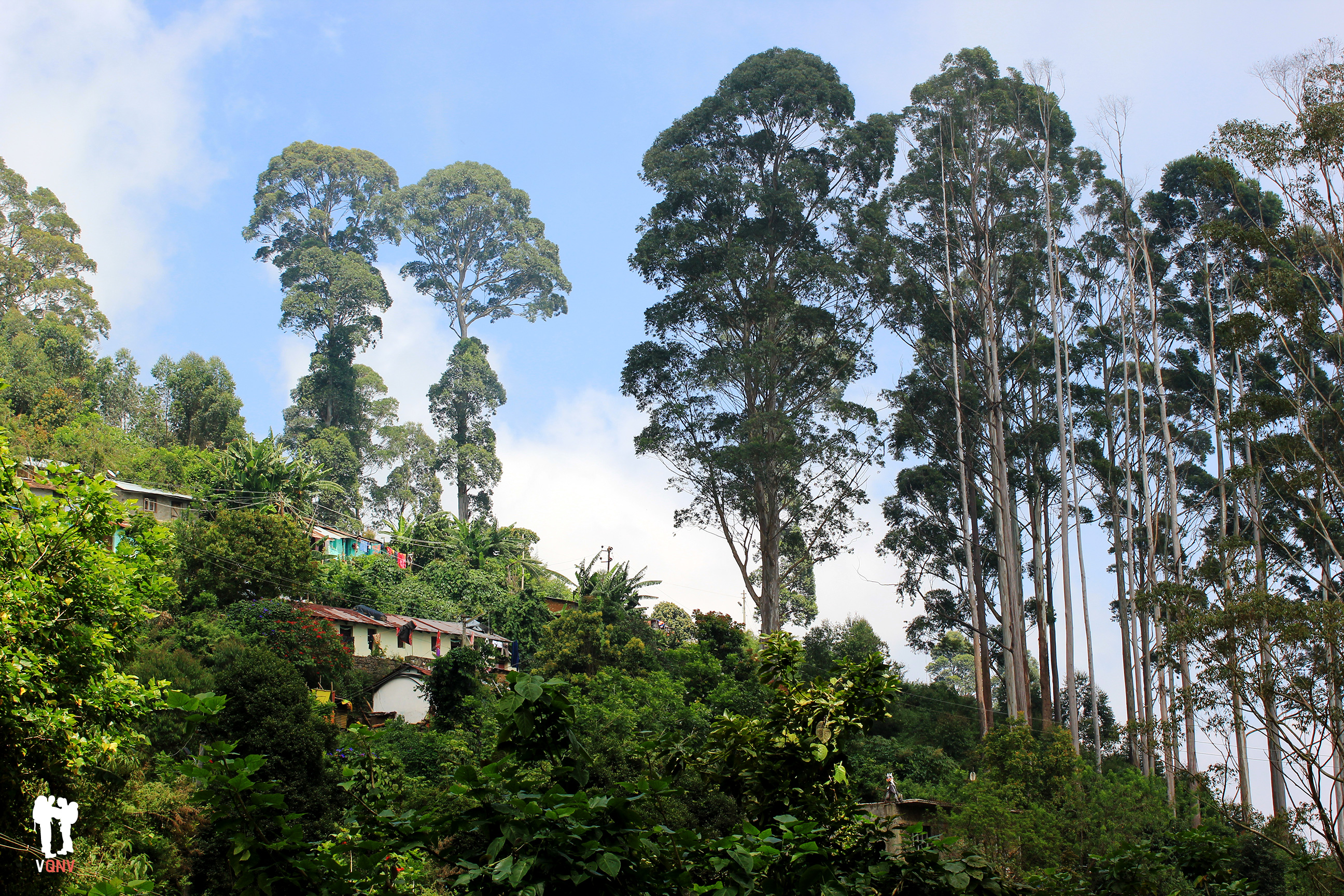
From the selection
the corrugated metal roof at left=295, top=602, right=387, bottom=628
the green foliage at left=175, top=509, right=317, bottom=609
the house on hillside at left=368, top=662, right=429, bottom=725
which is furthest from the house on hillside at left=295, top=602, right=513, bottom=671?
the green foliage at left=175, top=509, right=317, bottom=609

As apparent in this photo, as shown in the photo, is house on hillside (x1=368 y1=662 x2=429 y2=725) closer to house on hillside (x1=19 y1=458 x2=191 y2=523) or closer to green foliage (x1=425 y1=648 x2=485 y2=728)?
green foliage (x1=425 y1=648 x2=485 y2=728)

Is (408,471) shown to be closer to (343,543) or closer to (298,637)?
(343,543)

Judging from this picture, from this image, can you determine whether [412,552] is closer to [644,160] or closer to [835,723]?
[644,160]

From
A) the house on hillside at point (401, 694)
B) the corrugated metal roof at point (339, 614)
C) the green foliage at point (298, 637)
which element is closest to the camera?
the green foliage at point (298, 637)

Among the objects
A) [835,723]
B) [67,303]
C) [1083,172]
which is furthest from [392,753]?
[67,303]

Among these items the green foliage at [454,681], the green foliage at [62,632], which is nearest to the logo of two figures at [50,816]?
the green foliage at [62,632]

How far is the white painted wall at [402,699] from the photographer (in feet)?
72.0

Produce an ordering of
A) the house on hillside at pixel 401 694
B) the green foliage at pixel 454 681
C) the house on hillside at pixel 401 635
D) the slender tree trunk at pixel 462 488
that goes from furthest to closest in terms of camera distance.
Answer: the slender tree trunk at pixel 462 488 < the house on hillside at pixel 401 635 < the house on hillside at pixel 401 694 < the green foliage at pixel 454 681

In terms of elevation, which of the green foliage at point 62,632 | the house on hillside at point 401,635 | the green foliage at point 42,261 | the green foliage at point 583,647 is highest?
the green foliage at point 42,261

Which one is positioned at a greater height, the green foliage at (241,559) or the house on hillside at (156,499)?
the house on hillside at (156,499)

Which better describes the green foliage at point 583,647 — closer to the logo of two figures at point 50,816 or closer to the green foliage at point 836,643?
the green foliage at point 836,643

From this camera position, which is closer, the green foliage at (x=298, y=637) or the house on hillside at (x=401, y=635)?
the green foliage at (x=298, y=637)

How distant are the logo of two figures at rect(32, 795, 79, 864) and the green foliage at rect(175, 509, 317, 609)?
15.0m

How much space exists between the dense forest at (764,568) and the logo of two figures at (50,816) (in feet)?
0.90
